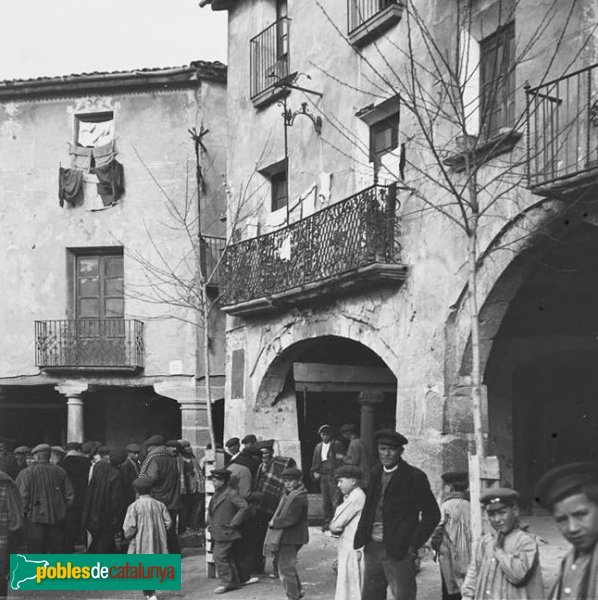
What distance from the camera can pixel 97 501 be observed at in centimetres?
1009

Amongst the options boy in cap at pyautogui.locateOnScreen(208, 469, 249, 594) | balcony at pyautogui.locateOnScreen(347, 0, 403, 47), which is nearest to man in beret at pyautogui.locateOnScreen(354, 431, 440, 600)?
boy in cap at pyautogui.locateOnScreen(208, 469, 249, 594)

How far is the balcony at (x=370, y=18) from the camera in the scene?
12.2 m

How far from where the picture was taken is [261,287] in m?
14.5

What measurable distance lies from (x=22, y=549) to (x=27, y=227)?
12605 mm

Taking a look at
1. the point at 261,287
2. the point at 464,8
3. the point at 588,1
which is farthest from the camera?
the point at 261,287

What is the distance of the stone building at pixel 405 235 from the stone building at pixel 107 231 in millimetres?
2803

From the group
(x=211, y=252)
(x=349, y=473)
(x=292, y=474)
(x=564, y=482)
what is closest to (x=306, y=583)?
(x=292, y=474)

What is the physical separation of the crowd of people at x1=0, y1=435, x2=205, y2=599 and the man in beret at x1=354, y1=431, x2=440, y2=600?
266cm

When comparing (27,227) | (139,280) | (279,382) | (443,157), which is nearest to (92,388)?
(139,280)

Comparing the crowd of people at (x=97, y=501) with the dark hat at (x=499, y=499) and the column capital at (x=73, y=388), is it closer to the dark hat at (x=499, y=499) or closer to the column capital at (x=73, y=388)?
the dark hat at (x=499, y=499)

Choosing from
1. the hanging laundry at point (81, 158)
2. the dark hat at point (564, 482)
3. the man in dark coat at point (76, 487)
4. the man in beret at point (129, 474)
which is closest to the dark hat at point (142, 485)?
the man in beret at point (129, 474)

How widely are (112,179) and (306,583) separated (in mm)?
12513

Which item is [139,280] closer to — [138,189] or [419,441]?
[138,189]

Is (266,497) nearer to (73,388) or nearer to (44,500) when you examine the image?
(44,500)
